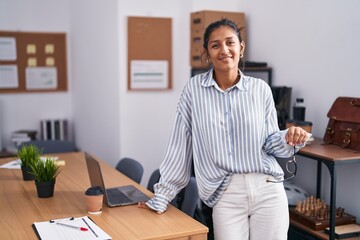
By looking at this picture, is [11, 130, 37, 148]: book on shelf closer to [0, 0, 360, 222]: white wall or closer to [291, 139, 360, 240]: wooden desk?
[0, 0, 360, 222]: white wall

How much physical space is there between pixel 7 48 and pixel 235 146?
3.66 m

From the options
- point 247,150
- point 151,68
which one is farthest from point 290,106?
point 247,150

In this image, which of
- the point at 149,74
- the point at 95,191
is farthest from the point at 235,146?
the point at 149,74

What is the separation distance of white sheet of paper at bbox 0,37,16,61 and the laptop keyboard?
9.77 ft

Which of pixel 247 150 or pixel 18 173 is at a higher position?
pixel 247 150

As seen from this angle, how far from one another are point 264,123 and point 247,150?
5.8 inches

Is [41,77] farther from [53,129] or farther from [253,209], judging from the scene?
[253,209]

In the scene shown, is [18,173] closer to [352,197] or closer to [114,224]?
[114,224]

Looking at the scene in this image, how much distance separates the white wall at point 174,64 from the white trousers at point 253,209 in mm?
1183

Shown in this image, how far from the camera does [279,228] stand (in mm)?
1925

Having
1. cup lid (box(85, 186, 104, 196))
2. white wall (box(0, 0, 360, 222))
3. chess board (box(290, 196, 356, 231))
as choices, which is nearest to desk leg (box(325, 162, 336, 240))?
chess board (box(290, 196, 356, 231))

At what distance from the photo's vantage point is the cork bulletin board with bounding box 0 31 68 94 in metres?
4.85

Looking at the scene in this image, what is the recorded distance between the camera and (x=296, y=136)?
177cm

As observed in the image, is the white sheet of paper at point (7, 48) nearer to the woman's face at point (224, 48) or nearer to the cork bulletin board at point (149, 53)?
the cork bulletin board at point (149, 53)
